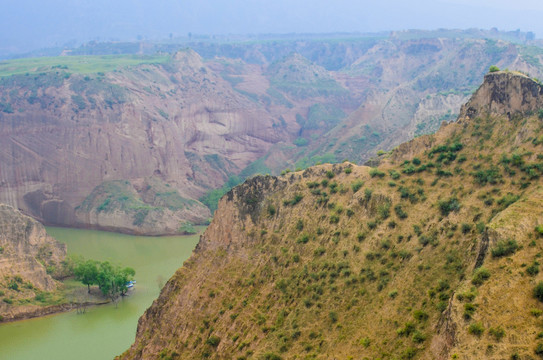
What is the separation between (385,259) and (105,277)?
1269 inches

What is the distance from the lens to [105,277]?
51688mm

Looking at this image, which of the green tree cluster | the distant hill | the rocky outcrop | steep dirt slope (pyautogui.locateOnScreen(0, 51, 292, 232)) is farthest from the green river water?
the rocky outcrop

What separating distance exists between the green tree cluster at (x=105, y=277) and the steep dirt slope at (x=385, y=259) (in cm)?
1918

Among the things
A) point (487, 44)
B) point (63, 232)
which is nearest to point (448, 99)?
point (487, 44)

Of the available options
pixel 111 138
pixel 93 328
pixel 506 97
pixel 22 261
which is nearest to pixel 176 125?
pixel 111 138

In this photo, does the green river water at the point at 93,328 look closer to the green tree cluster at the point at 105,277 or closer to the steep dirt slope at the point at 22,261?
the green tree cluster at the point at 105,277

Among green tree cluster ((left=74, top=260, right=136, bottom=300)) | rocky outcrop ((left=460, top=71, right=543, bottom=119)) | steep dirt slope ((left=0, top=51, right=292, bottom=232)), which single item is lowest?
green tree cluster ((left=74, top=260, right=136, bottom=300))

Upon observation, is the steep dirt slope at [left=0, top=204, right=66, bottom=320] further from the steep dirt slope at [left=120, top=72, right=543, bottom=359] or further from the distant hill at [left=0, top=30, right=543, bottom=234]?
the steep dirt slope at [left=120, top=72, right=543, bottom=359]

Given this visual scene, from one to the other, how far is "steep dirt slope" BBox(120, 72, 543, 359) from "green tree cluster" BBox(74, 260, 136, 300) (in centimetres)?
1918

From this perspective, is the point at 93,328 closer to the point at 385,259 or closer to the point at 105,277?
the point at 105,277

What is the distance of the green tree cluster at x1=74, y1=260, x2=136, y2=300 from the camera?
5156 cm

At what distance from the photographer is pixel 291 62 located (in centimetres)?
14075

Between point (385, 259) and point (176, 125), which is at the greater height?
point (385, 259)

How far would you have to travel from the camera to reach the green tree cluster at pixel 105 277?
5156 cm
